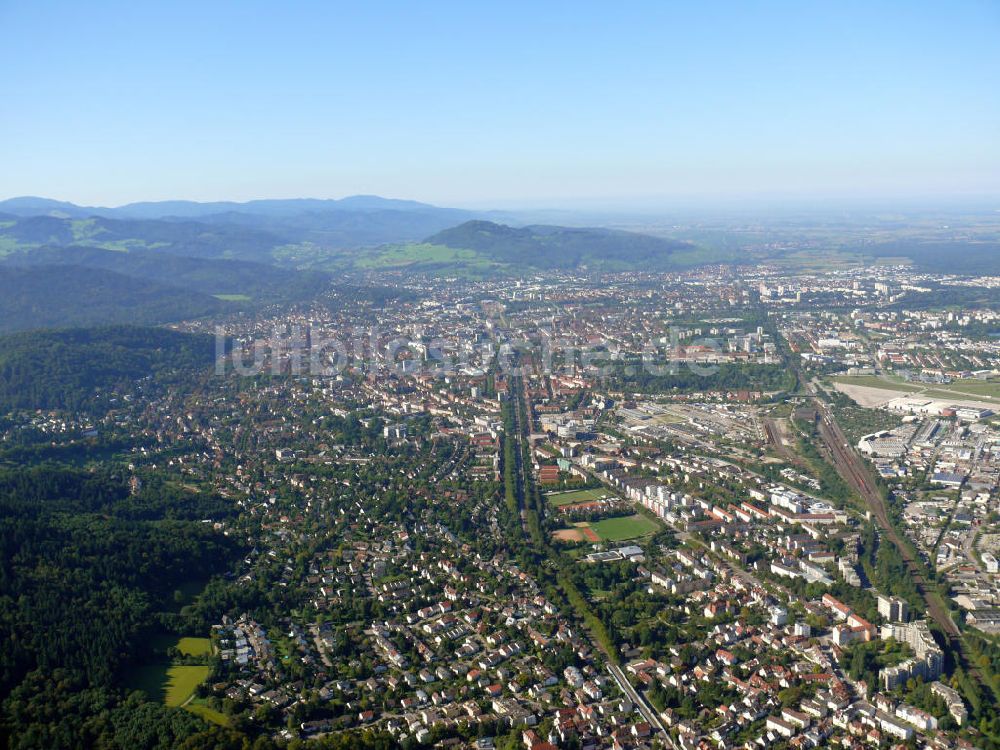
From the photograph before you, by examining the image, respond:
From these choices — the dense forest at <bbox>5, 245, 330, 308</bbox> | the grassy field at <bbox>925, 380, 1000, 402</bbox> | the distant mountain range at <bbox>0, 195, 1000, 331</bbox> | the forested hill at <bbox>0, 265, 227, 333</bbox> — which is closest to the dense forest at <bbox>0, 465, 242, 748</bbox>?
the grassy field at <bbox>925, 380, 1000, 402</bbox>

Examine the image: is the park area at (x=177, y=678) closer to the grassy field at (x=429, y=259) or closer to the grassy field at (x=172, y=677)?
the grassy field at (x=172, y=677)

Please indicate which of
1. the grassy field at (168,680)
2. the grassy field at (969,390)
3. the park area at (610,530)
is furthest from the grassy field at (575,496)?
the grassy field at (969,390)

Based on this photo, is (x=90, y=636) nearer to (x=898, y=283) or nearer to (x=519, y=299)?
(x=519, y=299)

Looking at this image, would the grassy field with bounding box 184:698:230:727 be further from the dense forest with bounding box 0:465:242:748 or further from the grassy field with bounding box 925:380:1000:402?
the grassy field with bounding box 925:380:1000:402

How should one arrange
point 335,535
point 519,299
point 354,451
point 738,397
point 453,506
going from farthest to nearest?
point 519,299 → point 738,397 → point 354,451 → point 453,506 → point 335,535

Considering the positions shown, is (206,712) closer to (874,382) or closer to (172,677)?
(172,677)

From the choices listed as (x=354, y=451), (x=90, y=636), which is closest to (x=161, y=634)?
(x=90, y=636)
